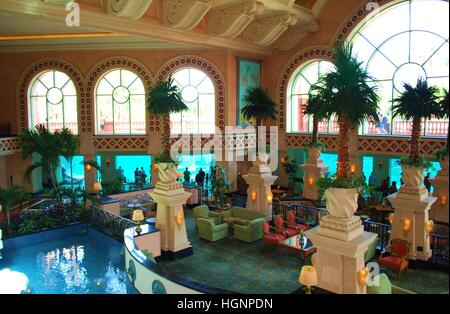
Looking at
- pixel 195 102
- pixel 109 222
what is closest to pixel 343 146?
pixel 109 222

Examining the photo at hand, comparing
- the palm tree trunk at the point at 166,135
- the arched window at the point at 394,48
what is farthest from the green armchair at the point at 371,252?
the palm tree trunk at the point at 166,135

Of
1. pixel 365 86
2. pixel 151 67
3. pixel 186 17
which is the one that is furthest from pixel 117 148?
pixel 365 86

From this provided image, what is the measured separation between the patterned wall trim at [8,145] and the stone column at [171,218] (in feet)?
30.4

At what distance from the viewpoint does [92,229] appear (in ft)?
43.8

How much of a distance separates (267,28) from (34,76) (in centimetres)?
1170

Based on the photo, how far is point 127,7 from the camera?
13.2 metres

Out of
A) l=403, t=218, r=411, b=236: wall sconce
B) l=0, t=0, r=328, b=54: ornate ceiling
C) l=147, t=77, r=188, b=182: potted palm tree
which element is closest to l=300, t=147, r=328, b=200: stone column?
l=0, t=0, r=328, b=54: ornate ceiling

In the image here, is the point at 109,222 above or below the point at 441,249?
below

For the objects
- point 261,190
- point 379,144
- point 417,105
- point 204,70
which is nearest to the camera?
point 417,105

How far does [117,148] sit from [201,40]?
720cm

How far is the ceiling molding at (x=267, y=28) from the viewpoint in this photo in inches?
712

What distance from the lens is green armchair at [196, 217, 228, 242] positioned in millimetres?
13219

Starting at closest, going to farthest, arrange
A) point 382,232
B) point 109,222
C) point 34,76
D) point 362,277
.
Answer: point 362,277 < point 382,232 < point 109,222 < point 34,76

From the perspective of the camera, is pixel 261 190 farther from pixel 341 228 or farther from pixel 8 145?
pixel 8 145
